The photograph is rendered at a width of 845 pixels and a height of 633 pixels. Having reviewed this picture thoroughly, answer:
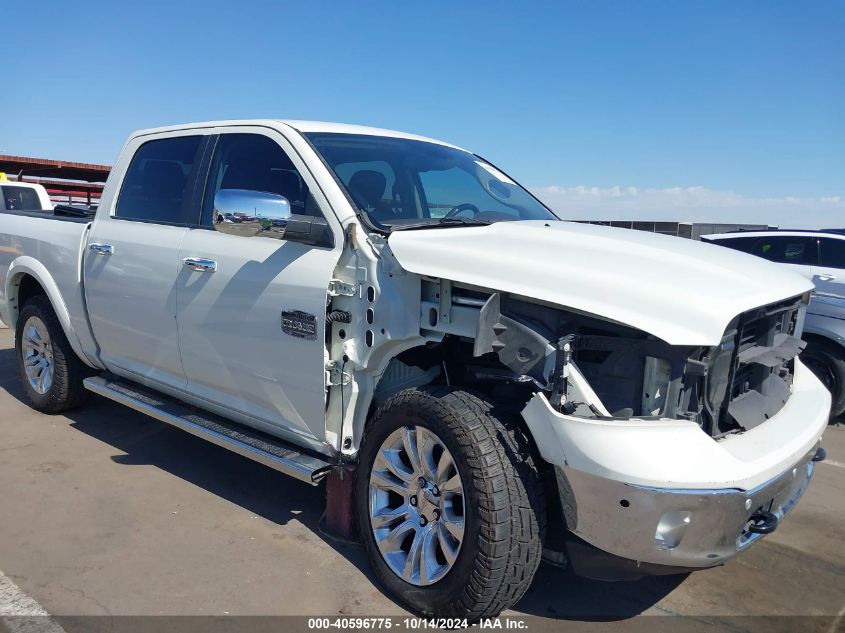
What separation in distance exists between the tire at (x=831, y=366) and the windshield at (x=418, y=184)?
364 cm

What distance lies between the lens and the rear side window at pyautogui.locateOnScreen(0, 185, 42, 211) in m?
10.6

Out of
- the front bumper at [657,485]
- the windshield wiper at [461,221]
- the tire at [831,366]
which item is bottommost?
the tire at [831,366]

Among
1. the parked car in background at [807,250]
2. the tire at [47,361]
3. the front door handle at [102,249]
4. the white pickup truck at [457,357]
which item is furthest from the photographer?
the parked car in background at [807,250]

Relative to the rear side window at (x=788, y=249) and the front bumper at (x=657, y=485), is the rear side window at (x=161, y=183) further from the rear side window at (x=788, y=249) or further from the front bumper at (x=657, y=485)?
the rear side window at (x=788, y=249)

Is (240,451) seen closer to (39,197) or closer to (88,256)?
(88,256)

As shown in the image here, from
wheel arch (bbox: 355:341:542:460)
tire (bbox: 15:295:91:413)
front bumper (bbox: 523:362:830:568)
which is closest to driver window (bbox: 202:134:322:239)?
wheel arch (bbox: 355:341:542:460)

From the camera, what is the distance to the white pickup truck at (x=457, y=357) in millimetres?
2258

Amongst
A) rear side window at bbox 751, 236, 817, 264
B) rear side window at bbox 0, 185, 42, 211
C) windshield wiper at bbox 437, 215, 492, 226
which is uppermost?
windshield wiper at bbox 437, 215, 492, 226

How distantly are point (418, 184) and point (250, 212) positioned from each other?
3.49 feet

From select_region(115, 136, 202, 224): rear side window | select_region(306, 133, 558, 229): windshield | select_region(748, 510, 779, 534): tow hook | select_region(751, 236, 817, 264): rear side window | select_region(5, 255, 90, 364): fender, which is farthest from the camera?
select_region(751, 236, 817, 264): rear side window

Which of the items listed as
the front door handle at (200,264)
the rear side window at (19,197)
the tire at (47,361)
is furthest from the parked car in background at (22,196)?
the front door handle at (200,264)

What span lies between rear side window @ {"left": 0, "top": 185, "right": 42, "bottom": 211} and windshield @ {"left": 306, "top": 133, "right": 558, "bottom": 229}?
9.15 meters

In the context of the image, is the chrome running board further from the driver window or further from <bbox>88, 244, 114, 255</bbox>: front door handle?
the driver window

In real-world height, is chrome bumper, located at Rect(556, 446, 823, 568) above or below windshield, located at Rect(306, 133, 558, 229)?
below
